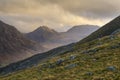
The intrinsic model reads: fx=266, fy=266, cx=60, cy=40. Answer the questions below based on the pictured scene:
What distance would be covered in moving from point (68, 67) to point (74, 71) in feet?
21.5

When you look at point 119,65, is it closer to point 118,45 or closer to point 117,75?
point 117,75

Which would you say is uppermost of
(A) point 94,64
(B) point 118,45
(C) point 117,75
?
(B) point 118,45

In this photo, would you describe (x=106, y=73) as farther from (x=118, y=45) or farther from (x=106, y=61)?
(x=118, y=45)

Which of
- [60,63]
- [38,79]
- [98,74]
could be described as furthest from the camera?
[60,63]

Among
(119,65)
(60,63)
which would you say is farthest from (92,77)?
(60,63)

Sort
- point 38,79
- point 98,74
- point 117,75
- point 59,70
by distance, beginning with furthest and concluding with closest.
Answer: point 59,70, point 38,79, point 98,74, point 117,75

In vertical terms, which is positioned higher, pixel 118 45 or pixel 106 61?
pixel 118 45

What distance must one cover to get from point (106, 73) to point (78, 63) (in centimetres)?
1574

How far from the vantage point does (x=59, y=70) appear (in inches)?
2472

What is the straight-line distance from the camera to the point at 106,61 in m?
59.4

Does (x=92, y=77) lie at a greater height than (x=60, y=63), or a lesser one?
lesser

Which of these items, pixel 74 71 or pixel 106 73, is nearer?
pixel 106 73

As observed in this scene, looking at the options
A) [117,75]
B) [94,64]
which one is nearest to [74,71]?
[94,64]

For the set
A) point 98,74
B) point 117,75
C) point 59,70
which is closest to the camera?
point 117,75
